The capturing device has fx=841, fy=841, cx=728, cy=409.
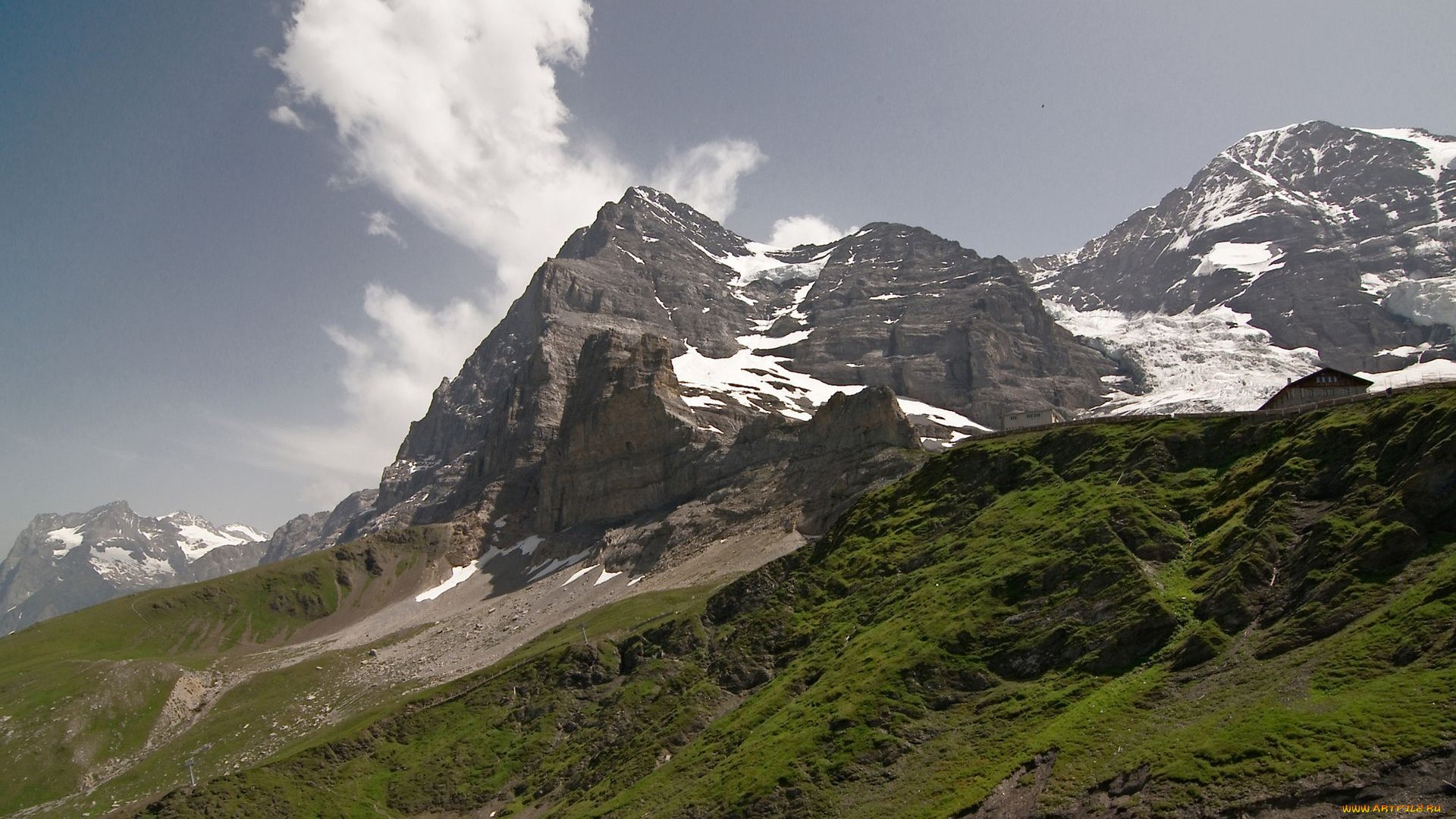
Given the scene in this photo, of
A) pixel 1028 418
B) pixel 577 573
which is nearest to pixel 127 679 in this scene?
pixel 577 573

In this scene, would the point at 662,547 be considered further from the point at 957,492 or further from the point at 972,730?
the point at 972,730

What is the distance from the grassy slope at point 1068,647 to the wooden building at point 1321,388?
22.4 feet

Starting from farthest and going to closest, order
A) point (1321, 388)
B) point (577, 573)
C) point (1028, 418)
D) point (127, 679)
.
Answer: point (577, 573)
point (127, 679)
point (1028, 418)
point (1321, 388)

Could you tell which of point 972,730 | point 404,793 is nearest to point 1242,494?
point 972,730

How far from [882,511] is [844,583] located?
31.6ft

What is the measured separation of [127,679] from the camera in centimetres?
13275

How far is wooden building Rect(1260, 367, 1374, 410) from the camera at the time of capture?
53.2 metres

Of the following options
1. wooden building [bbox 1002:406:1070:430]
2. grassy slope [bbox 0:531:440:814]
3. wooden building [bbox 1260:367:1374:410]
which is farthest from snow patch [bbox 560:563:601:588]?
wooden building [bbox 1260:367:1374:410]

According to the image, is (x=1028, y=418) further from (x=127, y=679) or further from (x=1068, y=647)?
(x=127, y=679)

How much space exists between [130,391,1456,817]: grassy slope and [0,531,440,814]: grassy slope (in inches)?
2268

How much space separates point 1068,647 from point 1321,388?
2866 centimetres

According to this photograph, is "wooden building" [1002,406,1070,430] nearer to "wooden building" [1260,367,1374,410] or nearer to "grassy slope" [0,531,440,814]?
"wooden building" [1260,367,1374,410]

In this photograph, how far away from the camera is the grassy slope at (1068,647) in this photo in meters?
26.8

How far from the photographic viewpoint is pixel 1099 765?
29.3m
